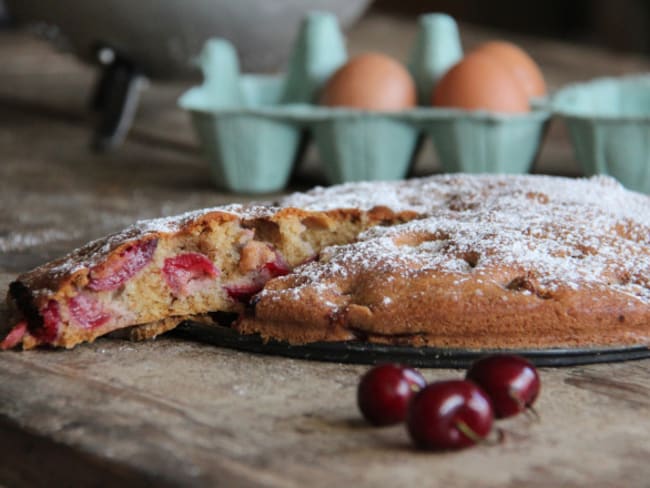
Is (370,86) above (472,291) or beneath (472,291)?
above

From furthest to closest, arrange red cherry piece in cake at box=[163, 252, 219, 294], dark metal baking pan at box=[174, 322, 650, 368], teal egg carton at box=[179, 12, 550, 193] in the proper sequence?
teal egg carton at box=[179, 12, 550, 193] < red cherry piece in cake at box=[163, 252, 219, 294] < dark metal baking pan at box=[174, 322, 650, 368]

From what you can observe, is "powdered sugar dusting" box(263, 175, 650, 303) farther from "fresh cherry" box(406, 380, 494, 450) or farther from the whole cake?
"fresh cherry" box(406, 380, 494, 450)

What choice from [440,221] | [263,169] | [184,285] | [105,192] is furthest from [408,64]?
[184,285]

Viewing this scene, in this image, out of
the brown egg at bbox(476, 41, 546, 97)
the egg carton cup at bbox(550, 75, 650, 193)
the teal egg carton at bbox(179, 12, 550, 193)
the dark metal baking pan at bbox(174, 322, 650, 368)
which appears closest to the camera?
the dark metal baking pan at bbox(174, 322, 650, 368)

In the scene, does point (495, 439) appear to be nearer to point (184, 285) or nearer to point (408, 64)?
point (184, 285)

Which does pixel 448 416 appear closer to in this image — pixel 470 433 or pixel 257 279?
pixel 470 433

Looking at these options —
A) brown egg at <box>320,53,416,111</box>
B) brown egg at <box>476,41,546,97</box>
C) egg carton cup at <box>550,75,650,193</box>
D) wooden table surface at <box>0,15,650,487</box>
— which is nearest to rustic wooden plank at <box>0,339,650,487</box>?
wooden table surface at <box>0,15,650,487</box>

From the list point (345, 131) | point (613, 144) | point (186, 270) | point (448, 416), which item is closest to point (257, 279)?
point (186, 270)
